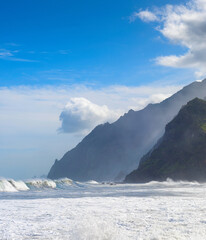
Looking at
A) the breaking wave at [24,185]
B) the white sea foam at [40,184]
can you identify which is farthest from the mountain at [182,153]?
the breaking wave at [24,185]

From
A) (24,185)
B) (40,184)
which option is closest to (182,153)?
(40,184)

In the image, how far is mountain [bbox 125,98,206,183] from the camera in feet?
402

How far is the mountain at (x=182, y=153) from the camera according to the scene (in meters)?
122

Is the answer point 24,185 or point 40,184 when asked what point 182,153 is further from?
point 24,185

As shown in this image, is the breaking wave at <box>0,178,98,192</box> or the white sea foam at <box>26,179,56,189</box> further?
the white sea foam at <box>26,179,56,189</box>

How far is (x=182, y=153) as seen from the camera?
450 ft

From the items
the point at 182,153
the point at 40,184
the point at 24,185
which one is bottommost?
the point at 40,184

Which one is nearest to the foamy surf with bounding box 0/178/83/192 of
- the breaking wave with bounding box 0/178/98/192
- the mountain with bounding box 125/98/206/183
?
the breaking wave with bounding box 0/178/98/192

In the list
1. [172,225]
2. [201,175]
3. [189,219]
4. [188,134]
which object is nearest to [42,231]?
[172,225]

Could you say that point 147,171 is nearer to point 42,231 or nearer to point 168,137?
point 168,137

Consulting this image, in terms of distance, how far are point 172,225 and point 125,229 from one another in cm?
265

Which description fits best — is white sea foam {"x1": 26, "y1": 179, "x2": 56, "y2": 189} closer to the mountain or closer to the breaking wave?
the breaking wave

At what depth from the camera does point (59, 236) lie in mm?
13000

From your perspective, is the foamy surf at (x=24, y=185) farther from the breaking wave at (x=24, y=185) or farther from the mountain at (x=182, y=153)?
the mountain at (x=182, y=153)
